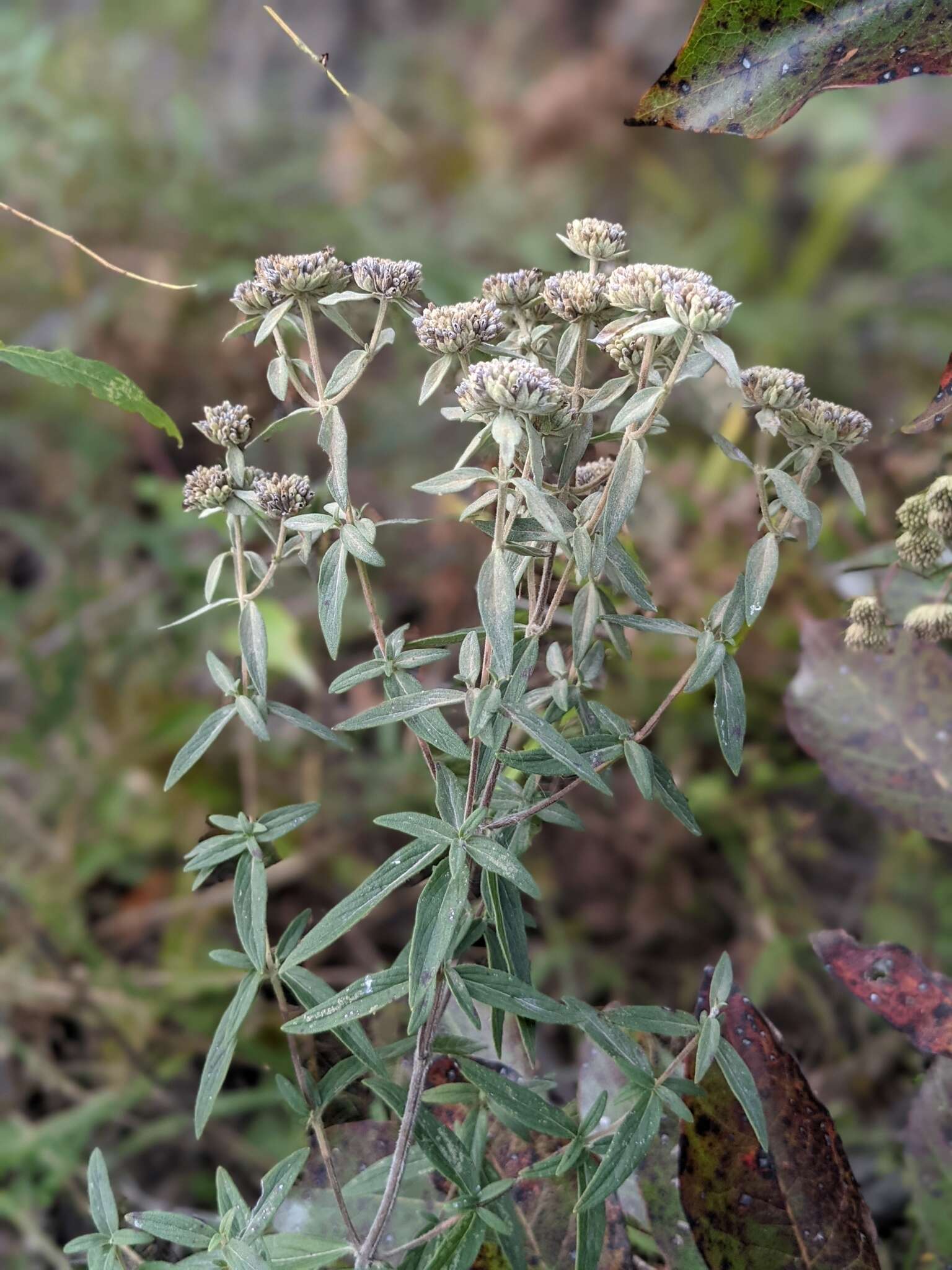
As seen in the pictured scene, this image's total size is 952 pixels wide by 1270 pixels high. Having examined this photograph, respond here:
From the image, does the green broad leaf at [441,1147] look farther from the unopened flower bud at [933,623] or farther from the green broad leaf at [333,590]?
the unopened flower bud at [933,623]

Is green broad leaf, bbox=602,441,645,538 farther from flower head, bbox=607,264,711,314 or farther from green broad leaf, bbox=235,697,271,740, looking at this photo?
green broad leaf, bbox=235,697,271,740

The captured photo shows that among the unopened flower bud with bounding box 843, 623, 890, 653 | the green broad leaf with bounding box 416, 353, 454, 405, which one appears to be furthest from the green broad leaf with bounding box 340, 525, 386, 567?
the unopened flower bud with bounding box 843, 623, 890, 653

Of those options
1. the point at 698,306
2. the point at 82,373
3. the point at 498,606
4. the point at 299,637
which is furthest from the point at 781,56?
the point at 299,637

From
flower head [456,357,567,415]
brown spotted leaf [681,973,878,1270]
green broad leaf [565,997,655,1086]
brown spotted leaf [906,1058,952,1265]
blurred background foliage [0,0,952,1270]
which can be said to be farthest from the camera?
blurred background foliage [0,0,952,1270]

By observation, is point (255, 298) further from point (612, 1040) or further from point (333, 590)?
point (612, 1040)

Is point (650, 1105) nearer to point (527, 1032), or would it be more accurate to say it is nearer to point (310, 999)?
point (527, 1032)

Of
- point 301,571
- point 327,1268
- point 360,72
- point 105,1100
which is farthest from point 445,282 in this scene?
point 360,72
